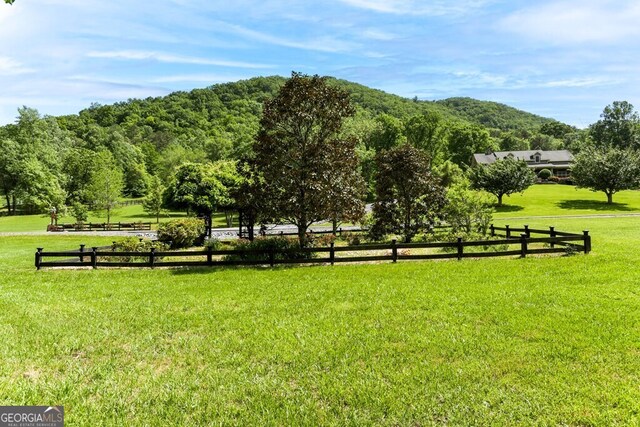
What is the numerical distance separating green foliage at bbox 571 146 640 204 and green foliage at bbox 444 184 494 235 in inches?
1558

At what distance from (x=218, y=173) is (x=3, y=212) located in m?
57.4

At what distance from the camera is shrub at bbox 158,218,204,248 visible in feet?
75.1

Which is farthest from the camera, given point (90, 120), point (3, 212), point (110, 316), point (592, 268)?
point (90, 120)

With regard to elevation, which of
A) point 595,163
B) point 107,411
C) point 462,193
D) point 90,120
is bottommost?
point 107,411

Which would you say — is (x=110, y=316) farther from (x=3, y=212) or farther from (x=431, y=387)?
(x=3, y=212)

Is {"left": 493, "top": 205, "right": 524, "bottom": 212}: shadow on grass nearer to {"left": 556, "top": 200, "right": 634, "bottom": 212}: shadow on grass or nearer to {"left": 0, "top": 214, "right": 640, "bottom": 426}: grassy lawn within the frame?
{"left": 556, "top": 200, "right": 634, "bottom": 212}: shadow on grass

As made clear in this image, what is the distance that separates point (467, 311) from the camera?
890 cm

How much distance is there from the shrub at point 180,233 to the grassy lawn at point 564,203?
3602 centimetres

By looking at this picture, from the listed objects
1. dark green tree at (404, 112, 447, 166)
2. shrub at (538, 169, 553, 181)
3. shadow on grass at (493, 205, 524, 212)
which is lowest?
shadow on grass at (493, 205, 524, 212)

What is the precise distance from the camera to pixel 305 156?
56.4 ft

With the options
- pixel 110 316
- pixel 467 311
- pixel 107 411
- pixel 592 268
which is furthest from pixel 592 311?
pixel 110 316

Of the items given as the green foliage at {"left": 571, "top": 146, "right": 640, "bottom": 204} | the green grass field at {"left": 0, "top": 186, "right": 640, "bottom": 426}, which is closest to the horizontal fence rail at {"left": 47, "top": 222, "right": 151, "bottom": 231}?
the green grass field at {"left": 0, "top": 186, "right": 640, "bottom": 426}

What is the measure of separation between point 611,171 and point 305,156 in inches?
2015

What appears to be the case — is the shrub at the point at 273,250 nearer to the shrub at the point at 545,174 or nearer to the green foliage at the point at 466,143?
the shrub at the point at 545,174
